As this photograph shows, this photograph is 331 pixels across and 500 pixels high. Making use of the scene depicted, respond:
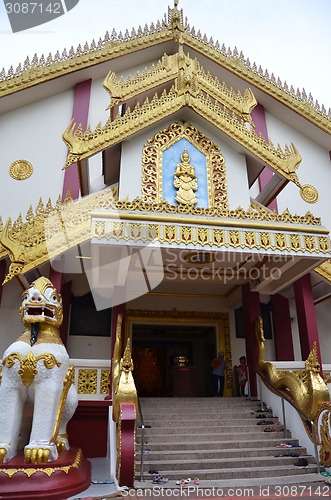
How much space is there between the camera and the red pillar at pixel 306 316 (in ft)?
20.4

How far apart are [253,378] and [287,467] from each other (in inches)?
87.7

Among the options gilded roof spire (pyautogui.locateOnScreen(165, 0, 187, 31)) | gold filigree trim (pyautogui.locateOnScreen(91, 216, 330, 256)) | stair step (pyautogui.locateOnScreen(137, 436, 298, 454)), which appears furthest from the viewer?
gilded roof spire (pyautogui.locateOnScreen(165, 0, 187, 31))

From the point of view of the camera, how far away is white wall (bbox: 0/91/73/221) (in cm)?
827

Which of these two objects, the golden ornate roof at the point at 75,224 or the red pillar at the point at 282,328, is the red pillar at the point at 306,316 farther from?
the red pillar at the point at 282,328

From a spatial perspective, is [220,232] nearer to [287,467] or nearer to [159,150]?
[159,150]

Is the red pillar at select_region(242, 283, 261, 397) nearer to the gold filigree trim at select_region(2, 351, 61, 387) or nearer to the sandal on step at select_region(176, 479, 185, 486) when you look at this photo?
the sandal on step at select_region(176, 479, 185, 486)

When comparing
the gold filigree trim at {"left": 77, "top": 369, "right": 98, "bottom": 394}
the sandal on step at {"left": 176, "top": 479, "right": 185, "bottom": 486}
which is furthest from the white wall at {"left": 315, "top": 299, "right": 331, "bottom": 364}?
the sandal on step at {"left": 176, "top": 479, "right": 185, "bottom": 486}

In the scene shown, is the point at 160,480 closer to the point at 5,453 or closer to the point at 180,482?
the point at 180,482

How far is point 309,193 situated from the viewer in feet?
32.1

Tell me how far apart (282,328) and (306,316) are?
7.15 feet

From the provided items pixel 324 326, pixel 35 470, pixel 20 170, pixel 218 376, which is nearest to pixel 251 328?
→ pixel 218 376

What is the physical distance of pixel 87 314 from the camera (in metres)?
7.71

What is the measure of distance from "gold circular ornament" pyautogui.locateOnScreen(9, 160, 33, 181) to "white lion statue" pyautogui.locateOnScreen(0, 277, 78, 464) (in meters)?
4.94

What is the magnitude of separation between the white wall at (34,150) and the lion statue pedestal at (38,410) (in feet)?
14.8
